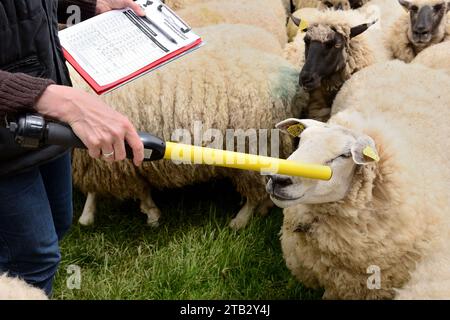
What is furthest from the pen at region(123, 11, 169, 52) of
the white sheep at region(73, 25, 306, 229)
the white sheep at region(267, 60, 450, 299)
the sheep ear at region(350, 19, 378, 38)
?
the sheep ear at region(350, 19, 378, 38)

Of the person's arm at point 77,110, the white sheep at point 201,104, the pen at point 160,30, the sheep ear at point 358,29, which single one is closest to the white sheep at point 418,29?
the sheep ear at point 358,29

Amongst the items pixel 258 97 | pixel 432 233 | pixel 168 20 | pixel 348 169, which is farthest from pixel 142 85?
pixel 432 233

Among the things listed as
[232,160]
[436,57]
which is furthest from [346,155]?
[436,57]

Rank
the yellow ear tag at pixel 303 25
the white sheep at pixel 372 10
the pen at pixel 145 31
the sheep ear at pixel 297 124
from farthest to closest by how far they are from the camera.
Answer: the white sheep at pixel 372 10 < the yellow ear tag at pixel 303 25 < the sheep ear at pixel 297 124 < the pen at pixel 145 31

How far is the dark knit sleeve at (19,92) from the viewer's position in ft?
4.49

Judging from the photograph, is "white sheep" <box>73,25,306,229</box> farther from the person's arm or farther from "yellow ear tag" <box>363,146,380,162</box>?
the person's arm

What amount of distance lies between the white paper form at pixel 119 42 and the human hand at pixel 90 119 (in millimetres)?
489

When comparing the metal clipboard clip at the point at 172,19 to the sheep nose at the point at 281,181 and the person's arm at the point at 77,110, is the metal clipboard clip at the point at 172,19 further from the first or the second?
the person's arm at the point at 77,110

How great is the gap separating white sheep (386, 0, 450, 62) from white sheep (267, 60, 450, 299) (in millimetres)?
1449

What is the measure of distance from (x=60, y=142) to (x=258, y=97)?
179 centimetres

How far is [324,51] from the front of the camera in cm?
327

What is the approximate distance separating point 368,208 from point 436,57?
5.31ft

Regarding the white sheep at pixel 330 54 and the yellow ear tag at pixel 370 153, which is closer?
the yellow ear tag at pixel 370 153
